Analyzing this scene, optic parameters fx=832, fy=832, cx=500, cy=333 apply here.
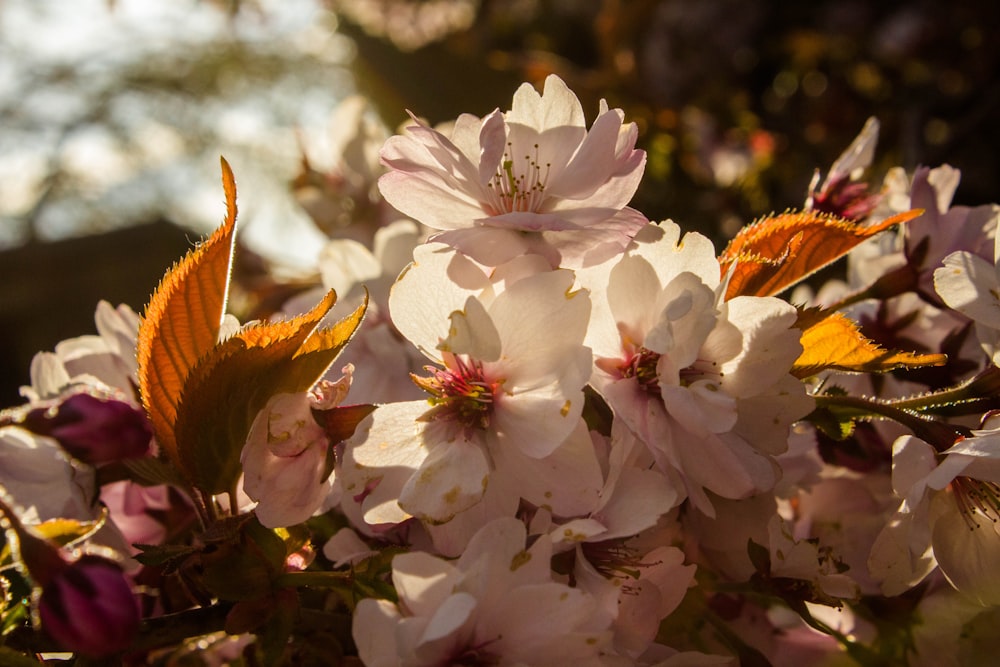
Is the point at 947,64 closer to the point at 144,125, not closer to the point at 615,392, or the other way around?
the point at 615,392

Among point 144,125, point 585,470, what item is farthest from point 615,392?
point 144,125

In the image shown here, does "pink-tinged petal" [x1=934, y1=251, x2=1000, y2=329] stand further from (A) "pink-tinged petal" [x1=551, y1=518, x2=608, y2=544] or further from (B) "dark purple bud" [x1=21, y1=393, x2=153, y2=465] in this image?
(B) "dark purple bud" [x1=21, y1=393, x2=153, y2=465]

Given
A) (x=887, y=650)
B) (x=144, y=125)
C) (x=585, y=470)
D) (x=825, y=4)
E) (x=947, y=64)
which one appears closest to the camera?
(x=585, y=470)

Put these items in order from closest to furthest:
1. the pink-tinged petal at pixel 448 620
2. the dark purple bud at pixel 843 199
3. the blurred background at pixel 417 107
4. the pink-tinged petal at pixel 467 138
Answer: the pink-tinged petal at pixel 448 620
the pink-tinged petal at pixel 467 138
the dark purple bud at pixel 843 199
the blurred background at pixel 417 107

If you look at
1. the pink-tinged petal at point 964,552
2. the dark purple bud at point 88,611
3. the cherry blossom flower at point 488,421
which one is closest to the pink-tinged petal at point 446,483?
the cherry blossom flower at point 488,421

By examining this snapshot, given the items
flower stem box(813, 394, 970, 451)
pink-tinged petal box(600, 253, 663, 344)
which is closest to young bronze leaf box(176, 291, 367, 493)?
pink-tinged petal box(600, 253, 663, 344)

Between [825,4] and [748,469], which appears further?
[825,4]

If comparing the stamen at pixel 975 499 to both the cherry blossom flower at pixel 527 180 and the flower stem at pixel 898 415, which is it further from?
the cherry blossom flower at pixel 527 180

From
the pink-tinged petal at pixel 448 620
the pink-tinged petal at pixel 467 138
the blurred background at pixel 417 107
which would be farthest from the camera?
the blurred background at pixel 417 107
